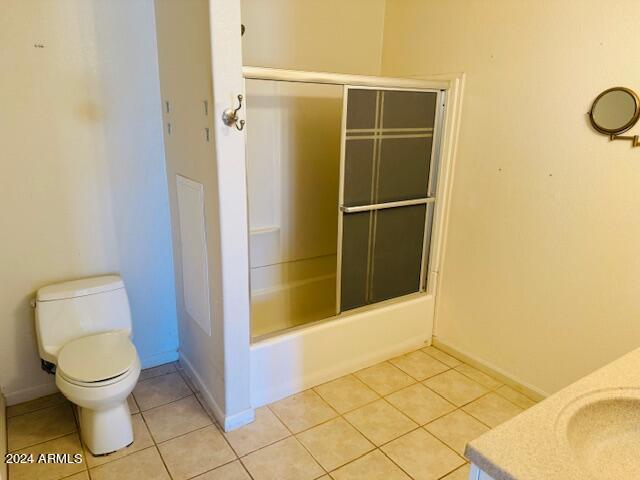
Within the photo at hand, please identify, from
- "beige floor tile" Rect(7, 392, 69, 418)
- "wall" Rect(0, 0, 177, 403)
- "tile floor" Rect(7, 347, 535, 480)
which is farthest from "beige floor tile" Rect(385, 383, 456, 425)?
"beige floor tile" Rect(7, 392, 69, 418)

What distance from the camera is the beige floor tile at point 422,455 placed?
1848mm

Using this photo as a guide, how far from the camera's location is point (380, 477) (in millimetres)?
1812

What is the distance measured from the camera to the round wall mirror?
1.76m

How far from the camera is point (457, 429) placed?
210 cm

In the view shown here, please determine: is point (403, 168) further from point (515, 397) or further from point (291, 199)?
point (515, 397)

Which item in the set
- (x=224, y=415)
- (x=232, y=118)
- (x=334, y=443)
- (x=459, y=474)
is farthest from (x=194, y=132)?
(x=459, y=474)

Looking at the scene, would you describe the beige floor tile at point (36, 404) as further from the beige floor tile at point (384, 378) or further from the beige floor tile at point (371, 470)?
the beige floor tile at point (384, 378)

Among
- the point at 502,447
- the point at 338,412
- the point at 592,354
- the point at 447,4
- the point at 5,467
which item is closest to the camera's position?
the point at 502,447

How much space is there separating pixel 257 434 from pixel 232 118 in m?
1.42

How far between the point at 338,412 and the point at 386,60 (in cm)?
218

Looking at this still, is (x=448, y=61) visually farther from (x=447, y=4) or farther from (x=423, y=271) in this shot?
(x=423, y=271)

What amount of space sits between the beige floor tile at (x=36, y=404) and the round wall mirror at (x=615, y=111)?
112 inches

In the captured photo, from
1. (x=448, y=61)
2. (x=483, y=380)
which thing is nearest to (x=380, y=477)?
(x=483, y=380)

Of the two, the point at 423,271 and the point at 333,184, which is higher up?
the point at 333,184
